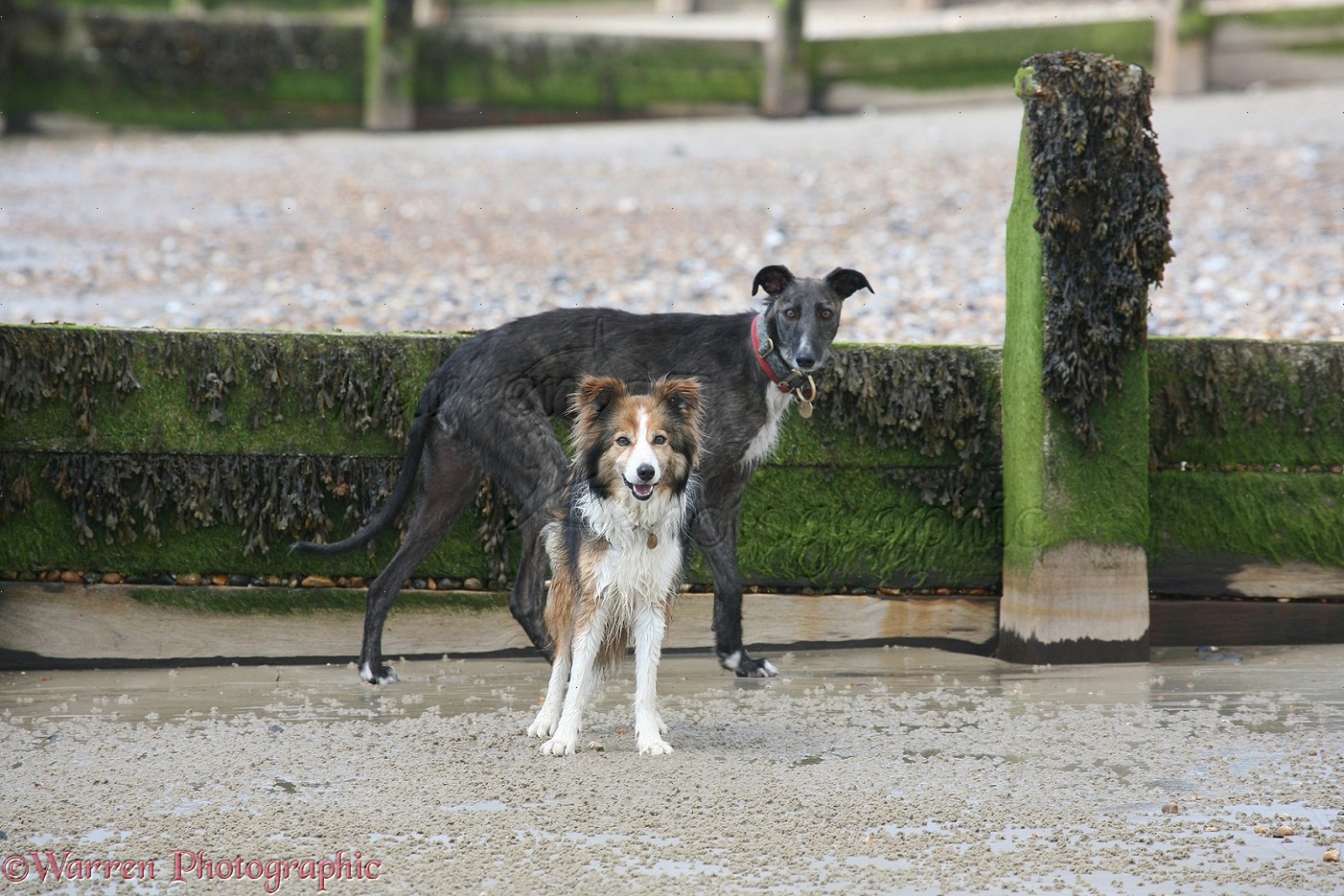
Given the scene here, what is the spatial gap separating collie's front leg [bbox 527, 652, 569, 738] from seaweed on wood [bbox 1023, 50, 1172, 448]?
2620 millimetres

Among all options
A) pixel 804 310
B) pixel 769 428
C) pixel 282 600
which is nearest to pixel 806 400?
pixel 769 428

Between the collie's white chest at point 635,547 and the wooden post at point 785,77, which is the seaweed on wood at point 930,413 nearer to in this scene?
the collie's white chest at point 635,547

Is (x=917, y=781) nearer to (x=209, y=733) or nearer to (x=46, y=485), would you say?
(x=209, y=733)

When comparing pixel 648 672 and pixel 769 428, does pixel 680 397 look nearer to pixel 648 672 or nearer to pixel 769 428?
pixel 648 672

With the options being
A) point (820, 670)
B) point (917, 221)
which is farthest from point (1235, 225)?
point (820, 670)

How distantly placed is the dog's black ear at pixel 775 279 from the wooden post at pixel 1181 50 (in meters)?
12.2

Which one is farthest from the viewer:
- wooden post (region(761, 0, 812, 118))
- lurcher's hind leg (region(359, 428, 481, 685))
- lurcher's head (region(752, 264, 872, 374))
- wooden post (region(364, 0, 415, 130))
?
wooden post (region(761, 0, 812, 118))

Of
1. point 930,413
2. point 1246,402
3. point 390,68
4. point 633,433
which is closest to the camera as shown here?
point 633,433

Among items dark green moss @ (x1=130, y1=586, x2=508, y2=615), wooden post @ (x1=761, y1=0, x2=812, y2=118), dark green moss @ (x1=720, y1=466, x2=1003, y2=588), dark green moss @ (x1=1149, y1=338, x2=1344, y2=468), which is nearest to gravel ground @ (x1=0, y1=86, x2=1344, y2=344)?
wooden post @ (x1=761, y1=0, x2=812, y2=118)

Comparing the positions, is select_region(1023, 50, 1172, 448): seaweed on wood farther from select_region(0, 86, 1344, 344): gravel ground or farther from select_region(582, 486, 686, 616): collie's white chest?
select_region(0, 86, 1344, 344): gravel ground

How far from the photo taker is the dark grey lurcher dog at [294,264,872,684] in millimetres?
6129

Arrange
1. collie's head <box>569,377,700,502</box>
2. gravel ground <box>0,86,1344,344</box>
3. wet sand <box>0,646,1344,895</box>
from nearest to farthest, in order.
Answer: wet sand <box>0,646,1344,895</box>
collie's head <box>569,377,700,502</box>
gravel ground <box>0,86,1344,344</box>

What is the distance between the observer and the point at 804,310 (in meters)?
6.04

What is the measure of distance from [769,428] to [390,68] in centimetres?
1190
